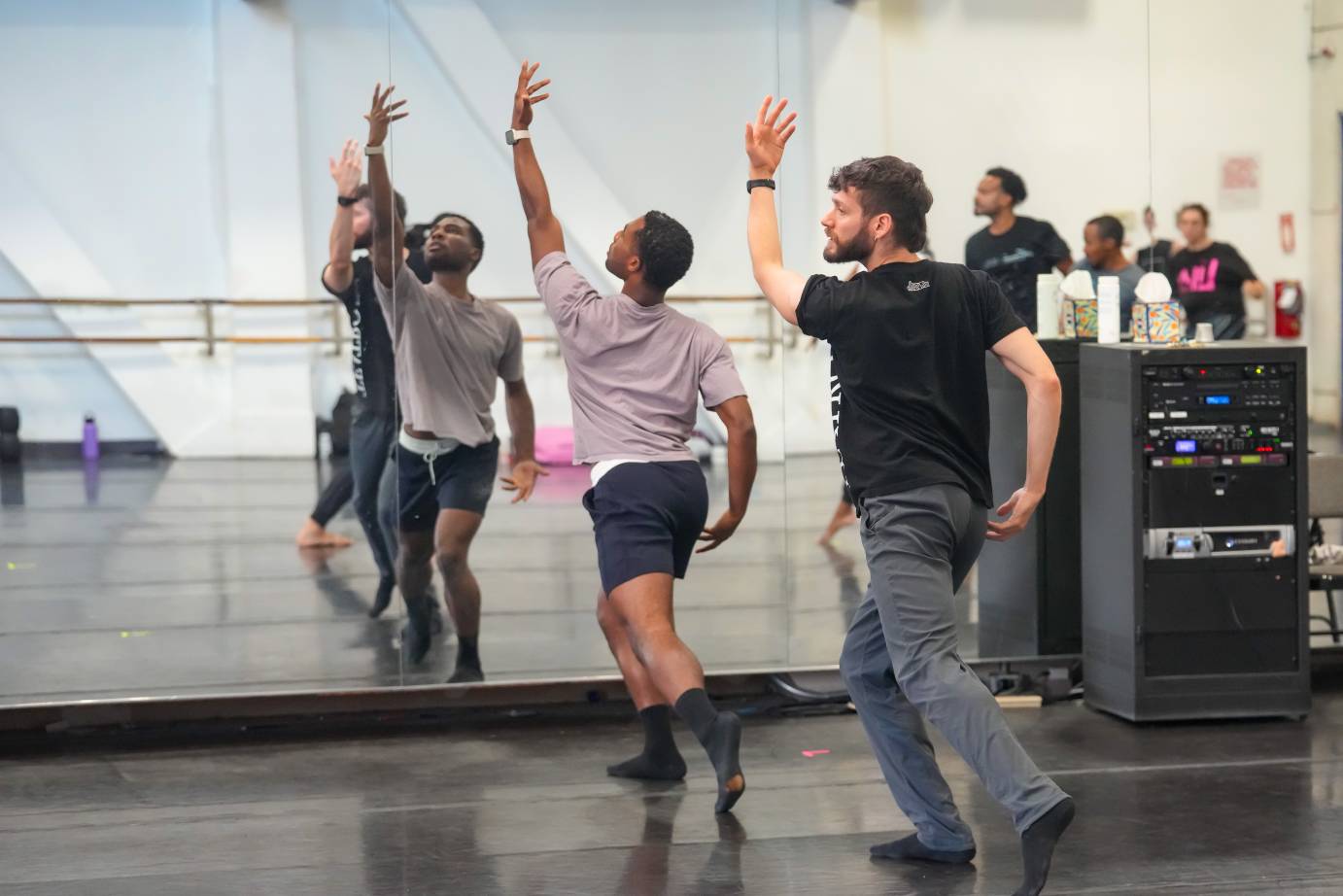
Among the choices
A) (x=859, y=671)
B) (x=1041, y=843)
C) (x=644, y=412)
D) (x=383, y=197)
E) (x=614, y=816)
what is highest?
(x=383, y=197)

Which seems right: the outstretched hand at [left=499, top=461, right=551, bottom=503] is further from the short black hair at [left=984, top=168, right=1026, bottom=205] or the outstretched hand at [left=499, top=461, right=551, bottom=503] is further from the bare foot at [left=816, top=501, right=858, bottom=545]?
the short black hair at [left=984, top=168, right=1026, bottom=205]

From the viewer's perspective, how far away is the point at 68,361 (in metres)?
5.26

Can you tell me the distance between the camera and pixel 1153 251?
562 centimetres

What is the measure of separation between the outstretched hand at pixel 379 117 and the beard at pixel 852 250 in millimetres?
1904

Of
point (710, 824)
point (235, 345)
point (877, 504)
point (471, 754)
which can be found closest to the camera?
point (877, 504)

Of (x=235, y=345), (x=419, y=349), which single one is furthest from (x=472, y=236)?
(x=235, y=345)

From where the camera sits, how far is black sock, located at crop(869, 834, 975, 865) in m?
3.90

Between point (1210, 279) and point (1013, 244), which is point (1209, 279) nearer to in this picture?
point (1210, 279)

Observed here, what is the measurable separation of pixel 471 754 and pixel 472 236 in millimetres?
1633

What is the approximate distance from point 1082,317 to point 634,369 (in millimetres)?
1840

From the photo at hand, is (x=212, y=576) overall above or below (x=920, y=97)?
below

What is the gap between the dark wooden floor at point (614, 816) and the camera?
3848mm

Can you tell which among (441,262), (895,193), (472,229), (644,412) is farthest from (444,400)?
(895,193)

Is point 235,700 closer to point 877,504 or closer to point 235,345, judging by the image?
point 235,345
